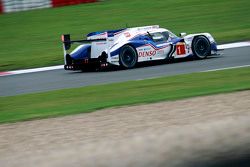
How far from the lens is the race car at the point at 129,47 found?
1630 centimetres

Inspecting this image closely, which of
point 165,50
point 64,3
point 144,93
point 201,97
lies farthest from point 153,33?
point 64,3

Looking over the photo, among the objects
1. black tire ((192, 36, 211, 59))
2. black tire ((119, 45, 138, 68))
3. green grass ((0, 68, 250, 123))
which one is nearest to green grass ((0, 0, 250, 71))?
black tire ((192, 36, 211, 59))

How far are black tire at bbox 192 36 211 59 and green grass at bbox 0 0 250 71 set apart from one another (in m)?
3.99

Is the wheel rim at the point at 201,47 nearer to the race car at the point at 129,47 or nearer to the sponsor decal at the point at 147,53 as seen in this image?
the race car at the point at 129,47

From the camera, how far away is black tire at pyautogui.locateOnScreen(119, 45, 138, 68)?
1633 centimetres

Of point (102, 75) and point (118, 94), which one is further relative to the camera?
point (102, 75)

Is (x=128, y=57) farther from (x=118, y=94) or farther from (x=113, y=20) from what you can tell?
(x=113, y=20)

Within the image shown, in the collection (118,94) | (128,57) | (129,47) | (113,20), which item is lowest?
(118,94)

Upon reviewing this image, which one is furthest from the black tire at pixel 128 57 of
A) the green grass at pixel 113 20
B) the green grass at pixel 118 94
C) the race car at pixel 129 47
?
the green grass at pixel 113 20

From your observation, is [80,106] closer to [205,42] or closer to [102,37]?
[102,37]

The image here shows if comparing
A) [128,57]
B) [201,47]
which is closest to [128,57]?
[128,57]

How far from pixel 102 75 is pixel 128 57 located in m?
1.07

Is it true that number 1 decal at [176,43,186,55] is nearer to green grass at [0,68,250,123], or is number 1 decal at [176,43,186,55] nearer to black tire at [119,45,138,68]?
black tire at [119,45,138,68]

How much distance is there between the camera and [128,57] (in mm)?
16469
